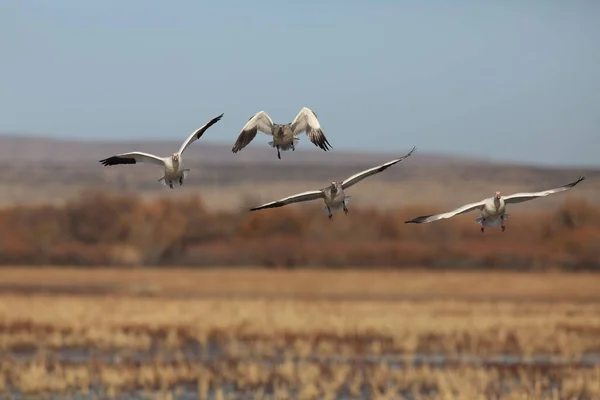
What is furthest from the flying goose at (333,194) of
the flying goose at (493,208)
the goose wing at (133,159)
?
the goose wing at (133,159)

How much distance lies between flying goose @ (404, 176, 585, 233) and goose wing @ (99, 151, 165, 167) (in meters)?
1.41

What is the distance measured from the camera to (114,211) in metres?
130

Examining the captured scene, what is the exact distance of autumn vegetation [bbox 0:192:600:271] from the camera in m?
117

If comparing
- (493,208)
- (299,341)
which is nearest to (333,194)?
(493,208)

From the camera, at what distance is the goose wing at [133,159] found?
7469 millimetres

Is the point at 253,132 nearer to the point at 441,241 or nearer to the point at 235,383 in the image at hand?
the point at 235,383

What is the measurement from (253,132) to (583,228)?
113 metres

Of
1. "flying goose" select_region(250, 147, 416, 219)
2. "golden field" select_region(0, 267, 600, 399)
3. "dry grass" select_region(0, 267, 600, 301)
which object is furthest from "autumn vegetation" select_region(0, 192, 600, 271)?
Result: "flying goose" select_region(250, 147, 416, 219)

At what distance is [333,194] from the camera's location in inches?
293

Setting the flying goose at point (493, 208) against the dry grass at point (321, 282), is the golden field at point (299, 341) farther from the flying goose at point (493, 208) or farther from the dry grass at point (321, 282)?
the flying goose at point (493, 208)

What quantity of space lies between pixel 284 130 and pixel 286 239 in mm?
115374

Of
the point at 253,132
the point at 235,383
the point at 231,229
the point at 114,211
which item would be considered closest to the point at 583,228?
the point at 231,229

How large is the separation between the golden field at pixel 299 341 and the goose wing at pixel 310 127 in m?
29.3

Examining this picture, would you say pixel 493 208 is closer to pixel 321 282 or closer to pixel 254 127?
pixel 254 127
